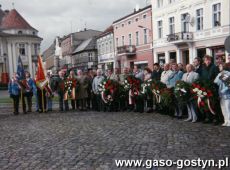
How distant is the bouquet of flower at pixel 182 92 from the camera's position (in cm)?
1044

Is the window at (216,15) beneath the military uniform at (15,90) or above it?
above

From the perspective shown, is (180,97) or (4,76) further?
(4,76)

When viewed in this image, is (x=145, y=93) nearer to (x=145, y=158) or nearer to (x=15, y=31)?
(x=145, y=158)

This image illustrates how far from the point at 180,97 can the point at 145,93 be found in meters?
2.29

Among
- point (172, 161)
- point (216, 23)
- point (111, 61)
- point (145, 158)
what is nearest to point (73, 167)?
point (145, 158)

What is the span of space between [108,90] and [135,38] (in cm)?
3084

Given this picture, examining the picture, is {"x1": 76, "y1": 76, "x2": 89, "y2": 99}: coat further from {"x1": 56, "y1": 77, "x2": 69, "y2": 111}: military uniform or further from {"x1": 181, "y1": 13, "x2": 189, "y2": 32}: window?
{"x1": 181, "y1": 13, "x2": 189, "y2": 32}: window

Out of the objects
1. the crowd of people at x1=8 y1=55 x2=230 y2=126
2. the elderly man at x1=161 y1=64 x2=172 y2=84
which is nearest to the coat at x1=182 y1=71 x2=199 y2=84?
the crowd of people at x1=8 y1=55 x2=230 y2=126

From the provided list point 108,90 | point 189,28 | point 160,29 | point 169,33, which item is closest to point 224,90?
point 108,90

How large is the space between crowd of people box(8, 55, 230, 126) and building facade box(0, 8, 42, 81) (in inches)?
1822

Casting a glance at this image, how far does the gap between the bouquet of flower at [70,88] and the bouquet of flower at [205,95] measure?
6257mm

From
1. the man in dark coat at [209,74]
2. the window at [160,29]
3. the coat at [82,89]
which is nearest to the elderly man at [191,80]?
the man in dark coat at [209,74]

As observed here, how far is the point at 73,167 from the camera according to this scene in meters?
6.03

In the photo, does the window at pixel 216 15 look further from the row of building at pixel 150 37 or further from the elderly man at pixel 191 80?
the elderly man at pixel 191 80
